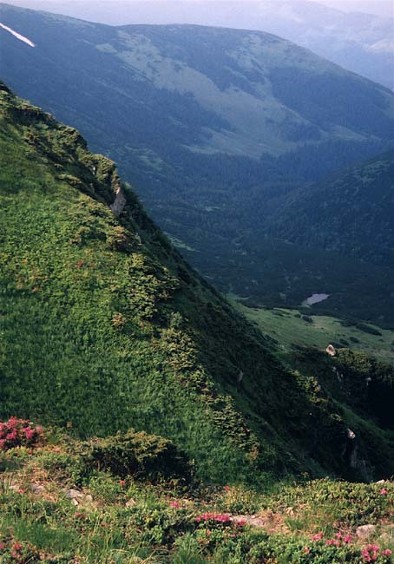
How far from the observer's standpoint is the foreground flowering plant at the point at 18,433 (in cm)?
2436

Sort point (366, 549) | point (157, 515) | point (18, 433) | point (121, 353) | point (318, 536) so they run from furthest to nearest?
point (121, 353)
point (18, 433)
point (157, 515)
point (318, 536)
point (366, 549)

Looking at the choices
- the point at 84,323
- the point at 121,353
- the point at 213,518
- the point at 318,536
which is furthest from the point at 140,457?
the point at 84,323

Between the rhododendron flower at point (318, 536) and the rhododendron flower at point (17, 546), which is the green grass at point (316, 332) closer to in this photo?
the rhododendron flower at point (318, 536)

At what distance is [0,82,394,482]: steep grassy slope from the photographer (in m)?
28.3

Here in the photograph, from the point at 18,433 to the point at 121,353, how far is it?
7943 millimetres

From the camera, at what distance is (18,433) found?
25156 millimetres

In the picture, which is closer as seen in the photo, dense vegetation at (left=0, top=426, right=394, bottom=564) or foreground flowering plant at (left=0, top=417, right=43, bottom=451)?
dense vegetation at (left=0, top=426, right=394, bottom=564)

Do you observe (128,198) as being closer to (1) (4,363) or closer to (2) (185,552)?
(1) (4,363)

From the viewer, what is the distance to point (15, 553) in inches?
607

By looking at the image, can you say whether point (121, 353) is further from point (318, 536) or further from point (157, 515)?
point (318, 536)

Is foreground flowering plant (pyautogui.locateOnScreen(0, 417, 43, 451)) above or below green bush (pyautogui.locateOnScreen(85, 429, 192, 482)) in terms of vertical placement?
below

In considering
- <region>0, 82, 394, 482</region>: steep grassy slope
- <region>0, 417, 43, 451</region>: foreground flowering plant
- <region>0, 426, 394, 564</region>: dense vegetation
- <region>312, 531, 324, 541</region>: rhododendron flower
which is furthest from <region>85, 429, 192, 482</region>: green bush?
<region>312, 531, 324, 541</region>: rhododendron flower

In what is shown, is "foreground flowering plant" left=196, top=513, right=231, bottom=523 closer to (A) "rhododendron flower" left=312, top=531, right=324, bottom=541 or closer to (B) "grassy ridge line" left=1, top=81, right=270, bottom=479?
(A) "rhododendron flower" left=312, top=531, right=324, bottom=541

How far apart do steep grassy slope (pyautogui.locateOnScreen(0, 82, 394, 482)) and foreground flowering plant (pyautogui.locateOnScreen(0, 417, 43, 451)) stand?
1.07 meters
